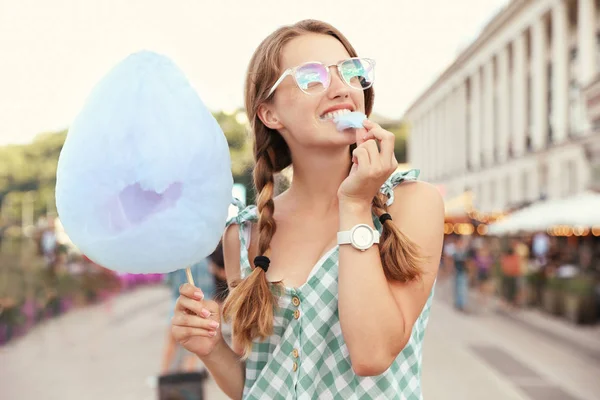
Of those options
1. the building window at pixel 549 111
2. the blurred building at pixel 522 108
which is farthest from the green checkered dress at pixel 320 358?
the building window at pixel 549 111

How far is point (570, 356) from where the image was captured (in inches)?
390

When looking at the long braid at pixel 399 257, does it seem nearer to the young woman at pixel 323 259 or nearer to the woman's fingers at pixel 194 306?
the young woman at pixel 323 259

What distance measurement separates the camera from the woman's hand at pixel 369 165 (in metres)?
1.56

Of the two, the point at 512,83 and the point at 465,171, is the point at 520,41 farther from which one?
the point at 465,171

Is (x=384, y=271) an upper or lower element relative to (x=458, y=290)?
upper

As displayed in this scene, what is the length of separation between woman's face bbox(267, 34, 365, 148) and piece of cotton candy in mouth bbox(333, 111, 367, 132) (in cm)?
2

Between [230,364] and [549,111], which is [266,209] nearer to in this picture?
[230,364]

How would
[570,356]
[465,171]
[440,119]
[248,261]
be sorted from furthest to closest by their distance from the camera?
[440,119], [465,171], [570,356], [248,261]

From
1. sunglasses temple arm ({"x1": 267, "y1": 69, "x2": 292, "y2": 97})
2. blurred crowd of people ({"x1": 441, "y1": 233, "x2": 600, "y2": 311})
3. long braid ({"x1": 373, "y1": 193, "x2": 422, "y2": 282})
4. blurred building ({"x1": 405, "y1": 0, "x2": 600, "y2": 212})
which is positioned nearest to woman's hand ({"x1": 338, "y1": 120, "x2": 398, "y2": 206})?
long braid ({"x1": 373, "y1": 193, "x2": 422, "y2": 282})

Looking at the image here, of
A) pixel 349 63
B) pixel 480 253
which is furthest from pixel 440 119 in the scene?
pixel 349 63

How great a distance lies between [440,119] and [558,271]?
50461mm

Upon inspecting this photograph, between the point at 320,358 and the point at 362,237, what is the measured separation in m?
0.38

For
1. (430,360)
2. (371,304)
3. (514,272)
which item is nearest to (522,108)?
(514,272)

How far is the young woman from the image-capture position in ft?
5.12
